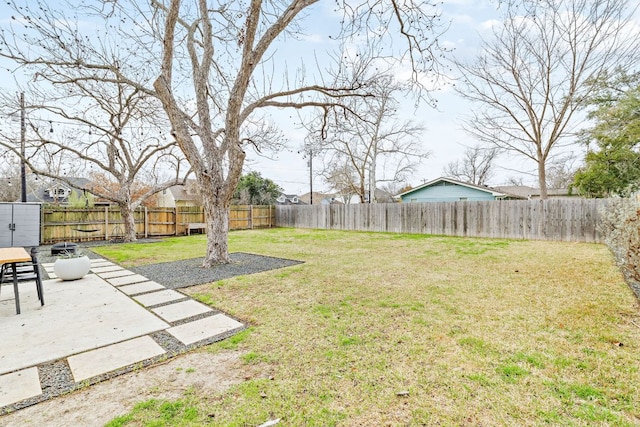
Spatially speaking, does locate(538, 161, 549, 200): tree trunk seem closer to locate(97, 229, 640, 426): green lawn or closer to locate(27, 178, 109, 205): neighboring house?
locate(97, 229, 640, 426): green lawn

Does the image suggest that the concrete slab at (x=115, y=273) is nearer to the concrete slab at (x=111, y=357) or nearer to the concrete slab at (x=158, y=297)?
the concrete slab at (x=158, y=297)

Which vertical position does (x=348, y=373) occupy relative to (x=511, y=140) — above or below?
below

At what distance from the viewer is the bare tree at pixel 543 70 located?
9.42 meters

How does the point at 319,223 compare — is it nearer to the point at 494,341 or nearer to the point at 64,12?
the point at 64,12

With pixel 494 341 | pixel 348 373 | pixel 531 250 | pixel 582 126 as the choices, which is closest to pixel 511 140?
pixel 582 126

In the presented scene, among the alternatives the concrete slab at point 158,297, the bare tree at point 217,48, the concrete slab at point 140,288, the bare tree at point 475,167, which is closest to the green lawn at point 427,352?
the concrete slab at point 158,297

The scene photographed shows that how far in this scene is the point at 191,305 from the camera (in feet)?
11.7

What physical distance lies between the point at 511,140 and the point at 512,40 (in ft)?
13.1

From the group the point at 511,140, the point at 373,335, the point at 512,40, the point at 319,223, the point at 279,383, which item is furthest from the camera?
the point at 319,223

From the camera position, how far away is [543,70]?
36.4ft

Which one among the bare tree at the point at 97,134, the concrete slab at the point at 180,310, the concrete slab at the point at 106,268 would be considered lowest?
the concrete slab at the point at 180,310

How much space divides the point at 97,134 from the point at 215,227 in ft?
24.3

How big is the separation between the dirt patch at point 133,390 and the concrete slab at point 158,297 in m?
1.69

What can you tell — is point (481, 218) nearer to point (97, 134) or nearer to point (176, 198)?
point (97, 134)
